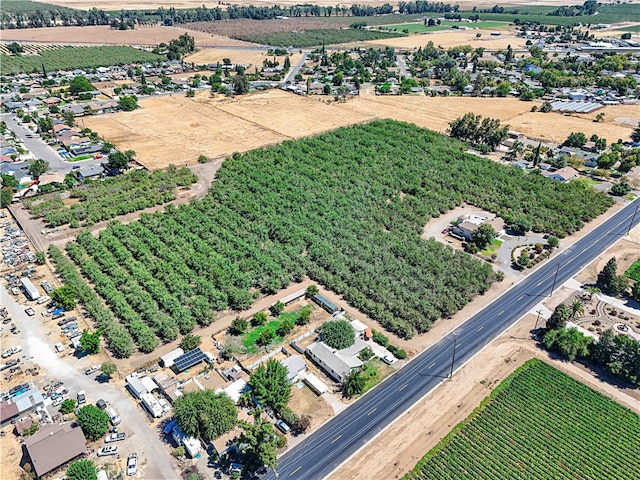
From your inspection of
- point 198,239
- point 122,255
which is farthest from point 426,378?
point 122,255

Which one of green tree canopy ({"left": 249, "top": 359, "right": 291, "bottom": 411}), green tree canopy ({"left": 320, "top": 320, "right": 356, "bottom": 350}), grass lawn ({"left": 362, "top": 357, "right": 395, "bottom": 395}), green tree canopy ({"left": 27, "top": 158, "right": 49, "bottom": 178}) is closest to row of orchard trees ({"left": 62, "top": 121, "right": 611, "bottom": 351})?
grass lawn ({"left": 362, "top": 357, "right": 395, "bottom": 395})

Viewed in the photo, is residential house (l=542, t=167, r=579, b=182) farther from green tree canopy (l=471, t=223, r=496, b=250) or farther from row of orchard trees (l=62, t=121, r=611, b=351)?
green tree canopy (l=471, t=223, r=496, b=250)

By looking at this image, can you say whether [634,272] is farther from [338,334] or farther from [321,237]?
[321,237]

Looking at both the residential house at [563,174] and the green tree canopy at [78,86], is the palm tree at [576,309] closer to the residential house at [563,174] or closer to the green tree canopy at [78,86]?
the residential house at [563,174]

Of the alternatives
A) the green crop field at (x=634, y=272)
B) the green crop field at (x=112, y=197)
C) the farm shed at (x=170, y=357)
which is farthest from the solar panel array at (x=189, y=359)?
the green crop field at (x=634, y=272)

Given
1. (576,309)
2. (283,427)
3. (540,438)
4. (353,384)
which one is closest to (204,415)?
(283,427)

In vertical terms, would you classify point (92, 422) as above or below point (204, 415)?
below
